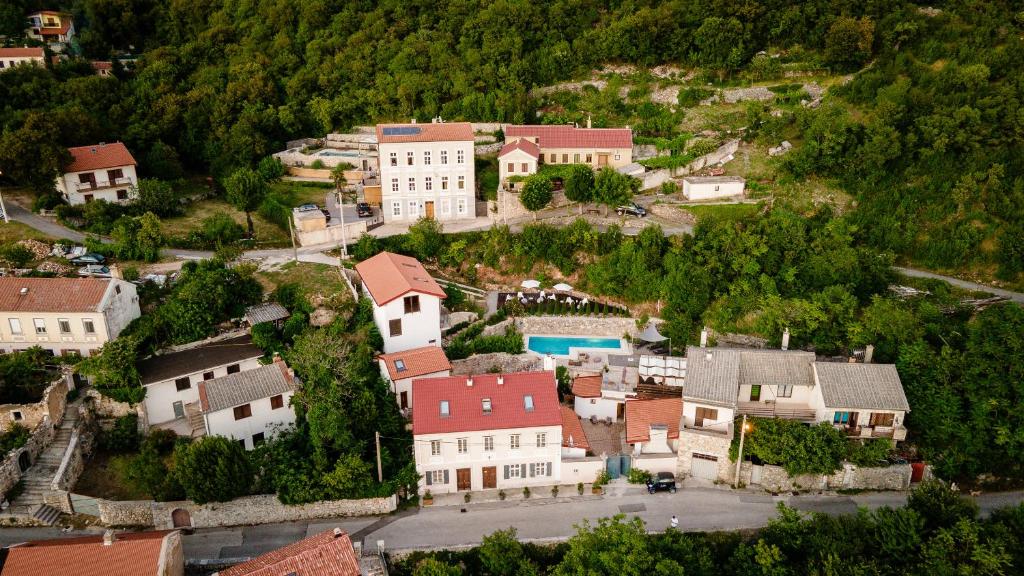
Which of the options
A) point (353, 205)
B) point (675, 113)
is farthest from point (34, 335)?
point (675, 113)

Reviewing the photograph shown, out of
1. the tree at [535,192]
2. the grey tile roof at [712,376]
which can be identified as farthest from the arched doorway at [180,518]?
the tree at [535,192]

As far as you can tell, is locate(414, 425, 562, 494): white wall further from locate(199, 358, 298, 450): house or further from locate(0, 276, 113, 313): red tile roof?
locate(0, 276, 113, 313): red tile roof

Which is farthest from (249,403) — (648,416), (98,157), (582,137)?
(582,137)

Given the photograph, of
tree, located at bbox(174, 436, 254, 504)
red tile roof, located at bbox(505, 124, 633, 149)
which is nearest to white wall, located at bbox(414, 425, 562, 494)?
tree, located at bbox(174, 436, 254, 504)

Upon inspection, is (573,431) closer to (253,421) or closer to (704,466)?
(704,466)

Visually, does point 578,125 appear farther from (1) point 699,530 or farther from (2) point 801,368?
(1) point 699,530

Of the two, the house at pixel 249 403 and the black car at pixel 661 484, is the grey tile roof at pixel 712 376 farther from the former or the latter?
the house at pixel 249 403
